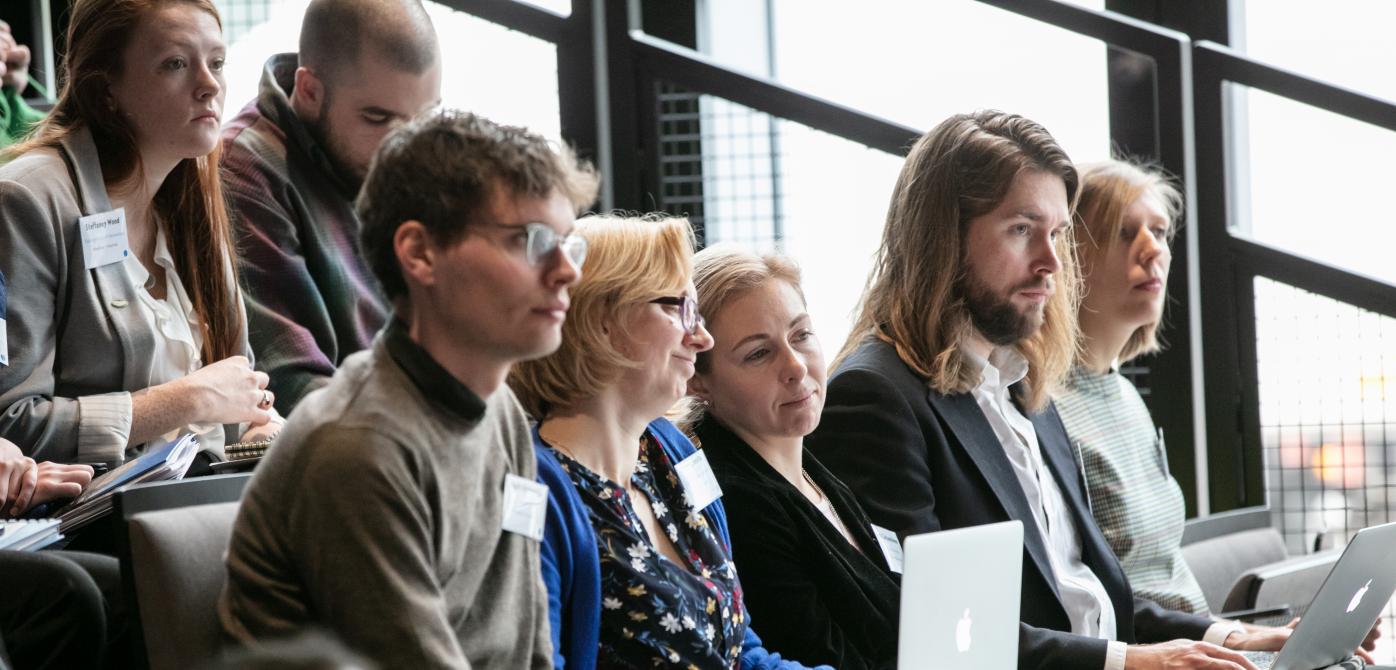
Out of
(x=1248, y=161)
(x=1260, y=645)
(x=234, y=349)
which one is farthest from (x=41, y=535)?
(x=1248, y=161)

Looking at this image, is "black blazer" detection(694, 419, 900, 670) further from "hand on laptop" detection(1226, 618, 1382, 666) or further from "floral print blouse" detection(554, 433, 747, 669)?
"hand on laptop" detection(1226, 618, 1382, 666)

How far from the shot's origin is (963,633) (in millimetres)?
1740

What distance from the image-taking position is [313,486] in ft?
3.88

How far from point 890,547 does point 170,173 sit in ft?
3.94

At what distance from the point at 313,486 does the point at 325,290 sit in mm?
1454

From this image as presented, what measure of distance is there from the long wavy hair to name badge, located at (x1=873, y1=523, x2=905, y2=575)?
3.27 feet

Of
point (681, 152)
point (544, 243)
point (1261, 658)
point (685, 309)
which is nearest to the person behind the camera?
point (544, 243)

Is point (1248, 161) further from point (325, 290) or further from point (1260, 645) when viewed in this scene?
point (325, 290)

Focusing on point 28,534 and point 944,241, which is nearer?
point 28,534

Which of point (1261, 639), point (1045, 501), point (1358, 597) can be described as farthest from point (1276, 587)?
point (1045, 501)

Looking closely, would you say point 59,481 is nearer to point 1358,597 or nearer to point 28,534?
point 28,534

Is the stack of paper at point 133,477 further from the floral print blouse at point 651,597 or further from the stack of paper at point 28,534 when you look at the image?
the floral print blouse at point 651,597

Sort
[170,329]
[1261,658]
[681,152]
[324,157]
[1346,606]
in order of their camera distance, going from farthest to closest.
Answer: [681,152], [324,157], [1261,658], [1346,606], [170,329]

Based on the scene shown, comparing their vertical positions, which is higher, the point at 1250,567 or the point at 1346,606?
the point at 1346,606
